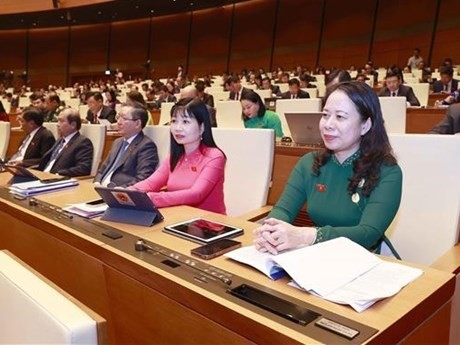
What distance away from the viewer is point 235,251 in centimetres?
117

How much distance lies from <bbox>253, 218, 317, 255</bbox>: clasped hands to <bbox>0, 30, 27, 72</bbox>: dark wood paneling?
18.4 m

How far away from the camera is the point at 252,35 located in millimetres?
13828

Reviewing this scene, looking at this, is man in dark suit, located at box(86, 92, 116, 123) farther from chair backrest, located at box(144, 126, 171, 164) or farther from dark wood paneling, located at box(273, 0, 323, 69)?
dark wood paneling, located at box(273, 0, 323, 69)

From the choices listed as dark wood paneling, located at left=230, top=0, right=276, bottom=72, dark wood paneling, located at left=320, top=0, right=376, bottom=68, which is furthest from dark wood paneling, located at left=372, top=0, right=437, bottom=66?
dark wood paneling, located at left=230, top=0, right=276, bottom=72

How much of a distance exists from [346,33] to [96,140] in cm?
1006

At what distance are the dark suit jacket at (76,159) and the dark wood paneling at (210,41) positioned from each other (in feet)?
Answer: 37.9

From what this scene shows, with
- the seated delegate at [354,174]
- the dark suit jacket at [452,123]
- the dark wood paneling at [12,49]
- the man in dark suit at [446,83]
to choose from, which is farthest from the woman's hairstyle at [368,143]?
the dark wood paneling at [12,49]

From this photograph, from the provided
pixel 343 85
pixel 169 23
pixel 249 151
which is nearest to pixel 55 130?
pixel 249 151

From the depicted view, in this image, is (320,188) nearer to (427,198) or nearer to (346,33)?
(427,198)

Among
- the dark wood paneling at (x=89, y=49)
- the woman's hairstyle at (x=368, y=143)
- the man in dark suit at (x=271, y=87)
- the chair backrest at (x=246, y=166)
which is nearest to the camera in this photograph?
the woman's hairstyle at (x=368, y=143)

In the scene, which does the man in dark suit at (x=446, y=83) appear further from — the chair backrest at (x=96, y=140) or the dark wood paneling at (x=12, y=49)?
the dark wood paneling at (x=12, y=49)

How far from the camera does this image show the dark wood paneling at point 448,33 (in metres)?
10.0

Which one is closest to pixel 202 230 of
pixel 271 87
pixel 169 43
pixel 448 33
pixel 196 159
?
pixel 196 159

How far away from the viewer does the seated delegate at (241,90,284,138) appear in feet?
12.5
